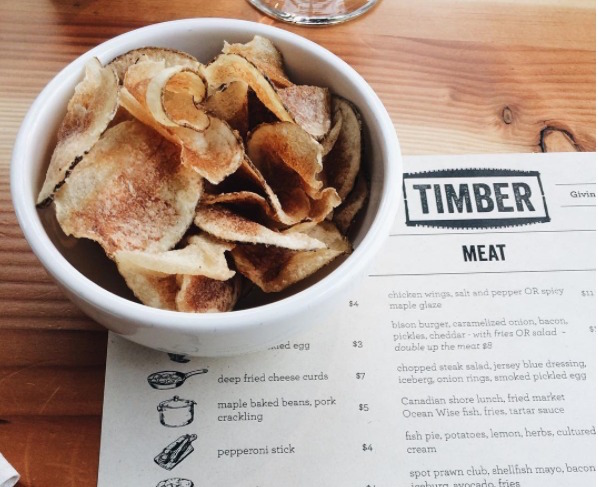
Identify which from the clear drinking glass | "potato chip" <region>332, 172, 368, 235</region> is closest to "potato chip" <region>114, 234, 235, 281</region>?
"potato chip" <region>332, 172, 368, 235</region>

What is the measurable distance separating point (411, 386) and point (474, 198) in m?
0.23

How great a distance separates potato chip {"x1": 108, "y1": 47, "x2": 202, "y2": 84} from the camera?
0.52 m

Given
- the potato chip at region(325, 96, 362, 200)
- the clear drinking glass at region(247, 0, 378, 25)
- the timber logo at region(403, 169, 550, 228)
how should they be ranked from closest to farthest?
the potato chip at region(325, 96, 362, 200) → the timber logo at region(403, 169, 550, 228) → the clear drinking glass at region(247, 0, 378, 25)

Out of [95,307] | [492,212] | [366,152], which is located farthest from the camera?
[492,212]

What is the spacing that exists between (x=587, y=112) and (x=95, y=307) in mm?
620

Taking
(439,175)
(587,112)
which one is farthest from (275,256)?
(587,112)

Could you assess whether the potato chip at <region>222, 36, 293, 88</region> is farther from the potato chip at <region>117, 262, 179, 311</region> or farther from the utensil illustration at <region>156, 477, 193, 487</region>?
the utensil illustration at <region>156, 477, 193, 487</region>

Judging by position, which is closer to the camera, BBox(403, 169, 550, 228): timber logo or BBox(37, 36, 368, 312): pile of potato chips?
BBox(37, 36, 368, 312): pile of potato chips

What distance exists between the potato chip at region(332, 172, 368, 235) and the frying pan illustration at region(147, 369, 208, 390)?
0.57 feet

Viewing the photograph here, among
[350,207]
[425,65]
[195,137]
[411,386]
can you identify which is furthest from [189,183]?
[425,65]

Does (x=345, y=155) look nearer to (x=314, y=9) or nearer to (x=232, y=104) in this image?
(x=232, y=104)

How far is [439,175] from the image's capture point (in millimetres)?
689

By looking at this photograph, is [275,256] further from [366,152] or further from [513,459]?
[513,459]

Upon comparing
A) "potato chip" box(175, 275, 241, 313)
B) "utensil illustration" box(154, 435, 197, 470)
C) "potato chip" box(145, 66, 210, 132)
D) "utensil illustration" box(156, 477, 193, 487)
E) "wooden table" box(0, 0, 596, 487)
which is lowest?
"utensil illustration" box(156, 477, 193, 487)
